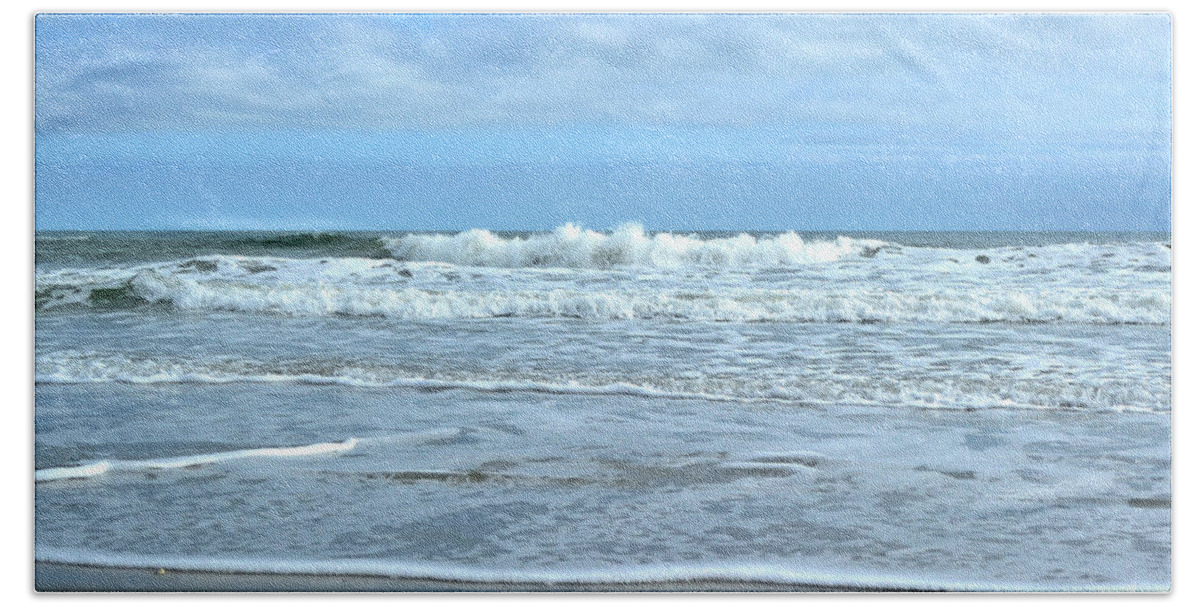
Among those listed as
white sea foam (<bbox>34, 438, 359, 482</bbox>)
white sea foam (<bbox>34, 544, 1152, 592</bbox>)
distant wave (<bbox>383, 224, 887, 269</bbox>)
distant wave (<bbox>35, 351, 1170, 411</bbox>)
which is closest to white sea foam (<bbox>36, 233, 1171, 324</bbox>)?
distant wave (<bbox>383, 224, 887, 269</bbox>)

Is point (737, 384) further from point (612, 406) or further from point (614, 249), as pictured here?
point (614, 249)

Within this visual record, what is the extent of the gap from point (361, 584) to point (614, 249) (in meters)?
1.16

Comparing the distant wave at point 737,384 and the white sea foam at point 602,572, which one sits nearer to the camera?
the white sea foam at point 602,572

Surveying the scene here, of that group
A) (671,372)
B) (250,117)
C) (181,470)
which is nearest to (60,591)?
(181,470)

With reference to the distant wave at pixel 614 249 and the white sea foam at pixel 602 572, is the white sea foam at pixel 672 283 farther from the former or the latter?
the white sea foam at pixel 602 572

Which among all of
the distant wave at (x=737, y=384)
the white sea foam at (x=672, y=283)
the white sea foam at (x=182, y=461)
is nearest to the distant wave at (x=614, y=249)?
the white sea foam at (x=672, y=283)

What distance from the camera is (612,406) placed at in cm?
290

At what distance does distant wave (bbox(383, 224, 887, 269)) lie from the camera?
2912 millimetres

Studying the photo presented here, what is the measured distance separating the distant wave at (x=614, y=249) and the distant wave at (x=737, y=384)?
0.34 m

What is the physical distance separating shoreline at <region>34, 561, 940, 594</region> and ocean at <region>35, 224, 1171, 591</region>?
0.08ft

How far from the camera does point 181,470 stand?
281 cm

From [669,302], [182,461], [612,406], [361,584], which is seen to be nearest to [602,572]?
[612,406]

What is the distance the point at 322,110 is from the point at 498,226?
0.61 m

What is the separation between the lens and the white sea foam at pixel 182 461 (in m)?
2.81
